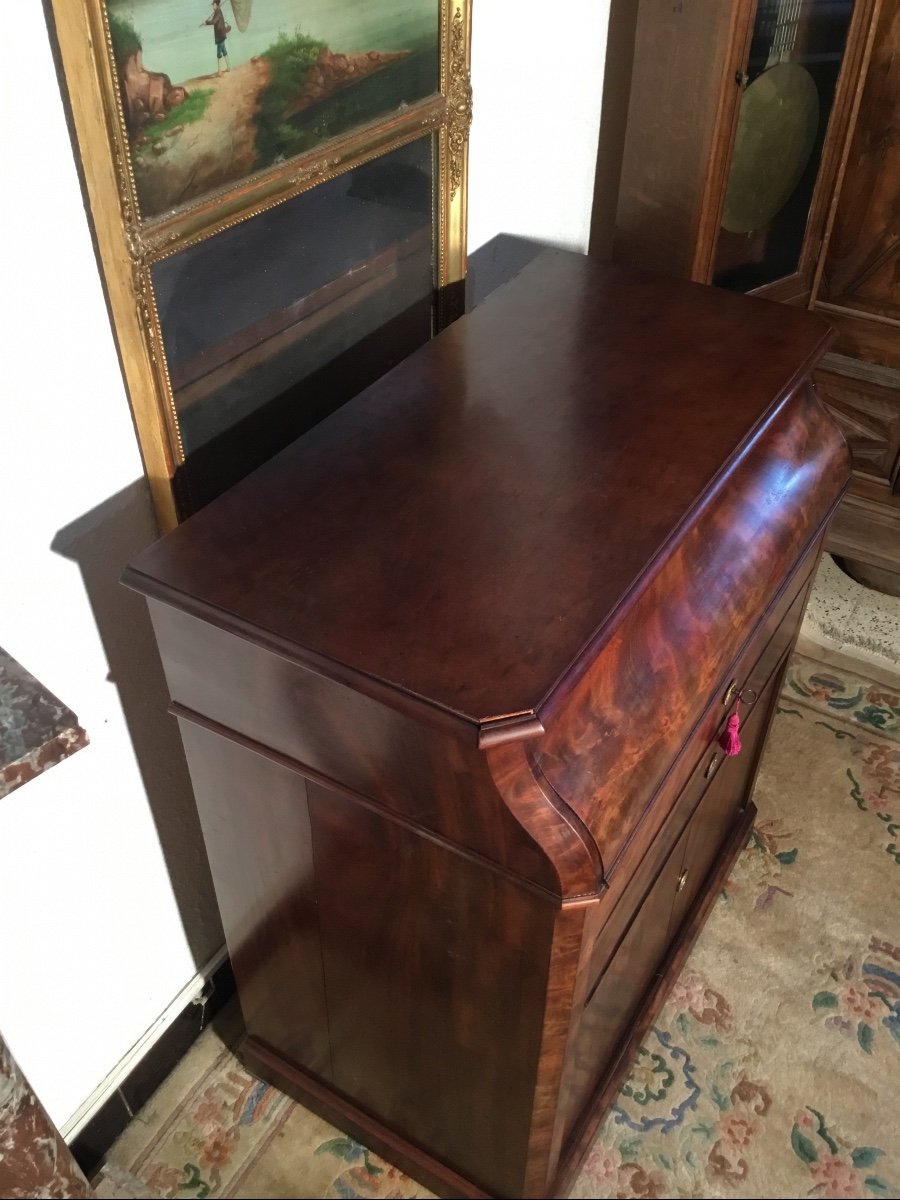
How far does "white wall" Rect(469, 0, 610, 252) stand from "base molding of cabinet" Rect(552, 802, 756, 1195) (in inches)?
41.7

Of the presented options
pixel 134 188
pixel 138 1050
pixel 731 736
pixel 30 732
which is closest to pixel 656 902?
pixel 731 736

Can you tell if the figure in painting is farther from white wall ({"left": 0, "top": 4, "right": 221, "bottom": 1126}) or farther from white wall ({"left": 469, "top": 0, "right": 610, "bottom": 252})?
white wall ({"left": 469, "top": 0, "right": 610, "bottom": 252})

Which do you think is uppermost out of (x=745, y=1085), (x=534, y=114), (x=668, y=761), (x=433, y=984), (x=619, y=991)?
(x=534, y=114)

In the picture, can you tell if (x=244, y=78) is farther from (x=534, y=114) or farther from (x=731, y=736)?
(x=731, y=736)

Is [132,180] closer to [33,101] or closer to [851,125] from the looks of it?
[33,101]

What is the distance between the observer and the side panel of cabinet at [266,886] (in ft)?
3.56

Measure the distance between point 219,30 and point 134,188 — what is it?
166 mm

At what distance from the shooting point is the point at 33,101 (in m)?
0.84

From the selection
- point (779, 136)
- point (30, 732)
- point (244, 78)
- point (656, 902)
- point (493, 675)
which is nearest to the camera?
point (30, 732)

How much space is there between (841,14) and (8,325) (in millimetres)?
1410

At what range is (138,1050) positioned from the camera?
58.3 inches

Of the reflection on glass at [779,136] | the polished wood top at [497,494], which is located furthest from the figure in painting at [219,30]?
the reflection on glass at [779,136]

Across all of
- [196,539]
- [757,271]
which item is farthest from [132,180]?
[757,271]

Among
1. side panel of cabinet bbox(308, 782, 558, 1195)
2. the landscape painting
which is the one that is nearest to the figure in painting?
the landscape painting
